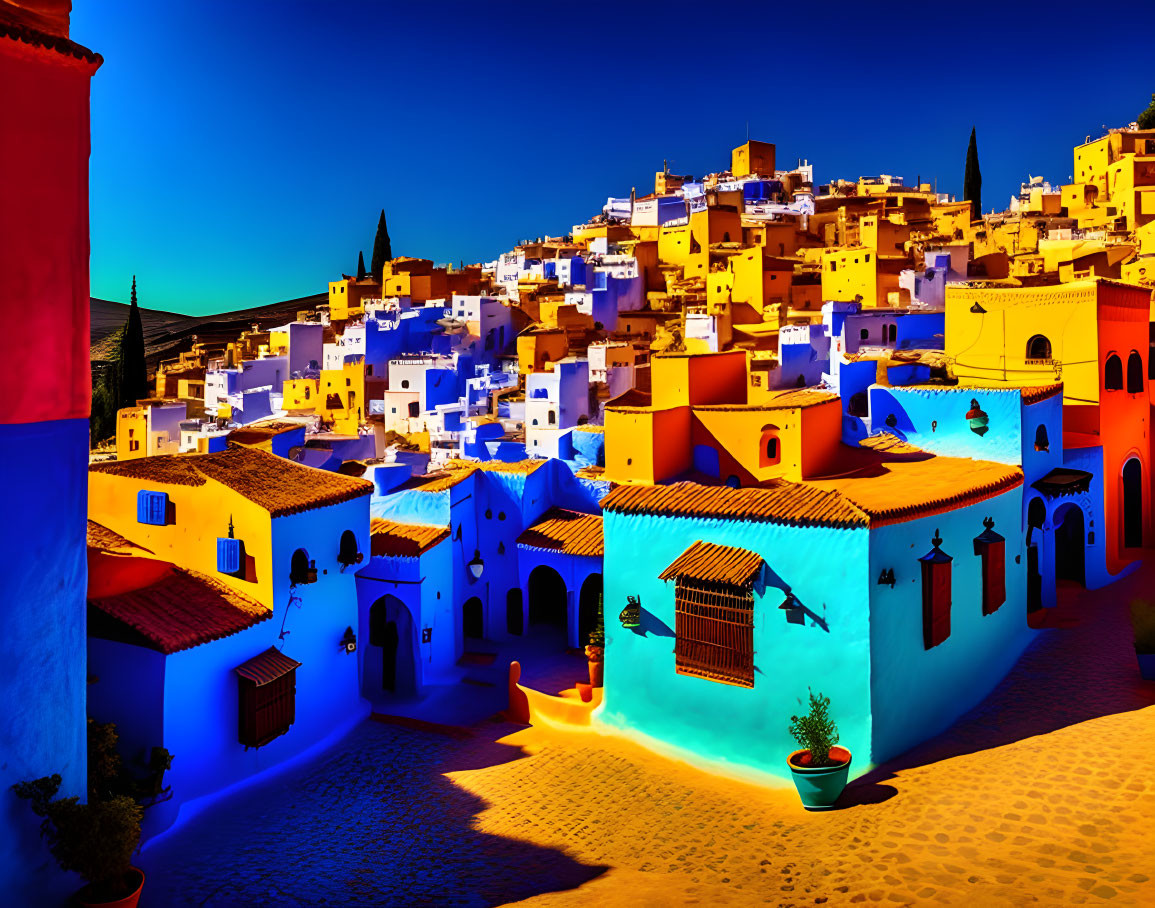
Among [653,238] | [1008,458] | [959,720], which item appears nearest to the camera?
[959,720]

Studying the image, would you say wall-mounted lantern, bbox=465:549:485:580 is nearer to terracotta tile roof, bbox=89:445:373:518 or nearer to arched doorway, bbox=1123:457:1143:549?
terracotta tile roof, bbox=89:445:373:518

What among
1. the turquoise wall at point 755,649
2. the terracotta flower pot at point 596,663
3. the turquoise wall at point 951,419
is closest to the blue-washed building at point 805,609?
the turquoise wall at point 755,649

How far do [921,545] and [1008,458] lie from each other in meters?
4.31

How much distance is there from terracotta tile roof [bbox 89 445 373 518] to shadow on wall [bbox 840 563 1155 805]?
8.24m

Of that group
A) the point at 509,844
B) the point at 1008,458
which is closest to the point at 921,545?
the point at 1008,458

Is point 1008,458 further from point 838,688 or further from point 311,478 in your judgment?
point 311,478

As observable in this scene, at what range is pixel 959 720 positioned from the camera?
1190 centimetres

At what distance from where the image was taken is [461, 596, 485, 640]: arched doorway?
18766 millimetres

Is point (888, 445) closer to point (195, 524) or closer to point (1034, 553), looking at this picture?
point (1034, 553)

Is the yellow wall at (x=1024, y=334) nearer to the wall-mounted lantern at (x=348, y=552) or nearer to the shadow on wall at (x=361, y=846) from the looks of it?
the shadow on wall at (x=361, y=846)

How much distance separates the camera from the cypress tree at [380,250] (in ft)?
202

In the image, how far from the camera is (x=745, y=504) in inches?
476

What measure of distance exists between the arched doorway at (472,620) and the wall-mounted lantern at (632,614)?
6627 millimetres

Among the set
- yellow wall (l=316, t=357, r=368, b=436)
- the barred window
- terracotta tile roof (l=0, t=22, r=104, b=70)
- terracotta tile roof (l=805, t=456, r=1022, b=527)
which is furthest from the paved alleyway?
yellow wall (l=316, t=357, r=368, b=436)
